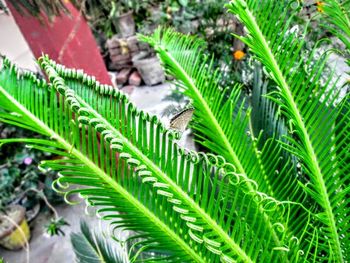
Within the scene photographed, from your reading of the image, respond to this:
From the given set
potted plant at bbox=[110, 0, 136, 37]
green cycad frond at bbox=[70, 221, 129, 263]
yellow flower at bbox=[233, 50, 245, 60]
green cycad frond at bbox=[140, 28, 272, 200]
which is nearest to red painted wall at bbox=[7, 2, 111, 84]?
yellow flower at bbox=[233, 50, 245, 60]

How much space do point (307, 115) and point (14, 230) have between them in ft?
8.10

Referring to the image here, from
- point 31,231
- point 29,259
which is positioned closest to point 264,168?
point 29,259

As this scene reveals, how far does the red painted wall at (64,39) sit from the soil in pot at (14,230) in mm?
1253

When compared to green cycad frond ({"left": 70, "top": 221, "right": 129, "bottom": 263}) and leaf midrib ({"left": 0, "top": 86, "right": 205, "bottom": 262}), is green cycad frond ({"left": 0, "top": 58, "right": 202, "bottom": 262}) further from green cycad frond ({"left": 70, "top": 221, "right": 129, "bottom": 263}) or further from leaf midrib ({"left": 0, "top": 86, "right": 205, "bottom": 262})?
green cycad frond ({"left": 70, "top": 221, "right": 129, "bottom": 263})

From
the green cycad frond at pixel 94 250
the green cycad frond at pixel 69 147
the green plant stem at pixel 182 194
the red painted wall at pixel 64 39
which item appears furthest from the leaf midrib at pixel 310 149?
the red painted wall at pixel 64 39

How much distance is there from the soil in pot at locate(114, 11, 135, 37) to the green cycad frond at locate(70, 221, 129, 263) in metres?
3.22

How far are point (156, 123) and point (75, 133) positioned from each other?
7.1 inches

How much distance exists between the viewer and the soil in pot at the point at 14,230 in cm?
261

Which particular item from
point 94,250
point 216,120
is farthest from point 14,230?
point 216,120

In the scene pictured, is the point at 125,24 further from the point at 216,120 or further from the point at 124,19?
the point at 216,120

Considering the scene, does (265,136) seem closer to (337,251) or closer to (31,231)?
(337,251)

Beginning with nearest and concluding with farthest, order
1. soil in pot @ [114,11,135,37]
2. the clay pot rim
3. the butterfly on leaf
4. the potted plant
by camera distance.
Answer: the butterfly on leaf < the clay pot rim < the potted plant < soil in pot @ [114,11,135,37]

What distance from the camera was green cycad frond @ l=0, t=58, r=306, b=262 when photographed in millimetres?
712

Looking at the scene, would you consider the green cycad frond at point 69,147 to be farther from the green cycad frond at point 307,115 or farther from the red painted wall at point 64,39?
the red painted wall at point 64,39
